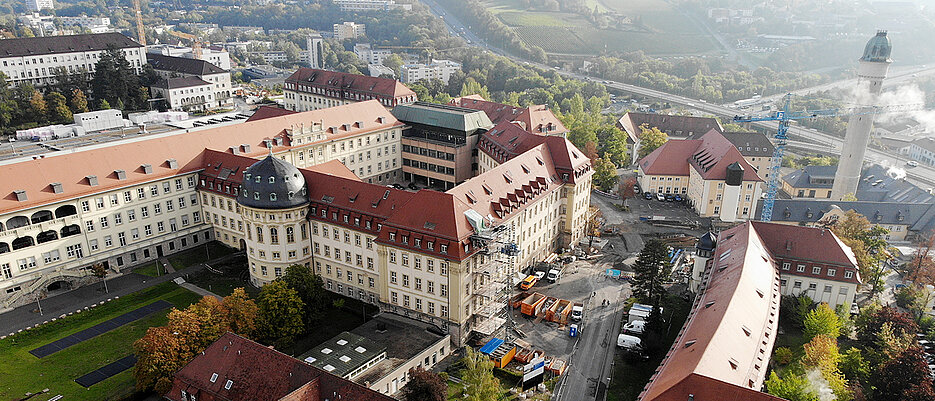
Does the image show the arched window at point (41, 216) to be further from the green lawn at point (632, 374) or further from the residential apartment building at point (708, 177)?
the residential apartment building at point (708, 177)

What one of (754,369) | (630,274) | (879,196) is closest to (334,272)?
(630,274)

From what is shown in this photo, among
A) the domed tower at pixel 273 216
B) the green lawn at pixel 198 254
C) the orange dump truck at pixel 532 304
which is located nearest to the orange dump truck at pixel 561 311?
the orange dump truck at pixel 532 304

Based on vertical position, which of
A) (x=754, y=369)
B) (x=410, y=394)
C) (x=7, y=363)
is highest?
(x=754, y=369)

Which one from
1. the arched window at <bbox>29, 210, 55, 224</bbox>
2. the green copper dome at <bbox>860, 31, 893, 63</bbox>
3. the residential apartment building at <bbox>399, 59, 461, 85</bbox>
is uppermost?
the green copper dome at <bbox>860, 31, 893, 63</bbox>

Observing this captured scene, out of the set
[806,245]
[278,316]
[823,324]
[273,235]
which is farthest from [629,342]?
[273,235]

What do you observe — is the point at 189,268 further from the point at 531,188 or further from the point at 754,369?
the point at 754,369

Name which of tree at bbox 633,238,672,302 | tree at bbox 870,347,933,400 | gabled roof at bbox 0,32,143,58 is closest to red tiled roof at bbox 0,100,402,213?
tree at bbox 633,238,672,302

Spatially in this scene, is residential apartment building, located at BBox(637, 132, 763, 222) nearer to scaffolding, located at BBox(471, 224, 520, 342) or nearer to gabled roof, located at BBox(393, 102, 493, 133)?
gabled roof, located at BBox(393, 102, 493, 133)
